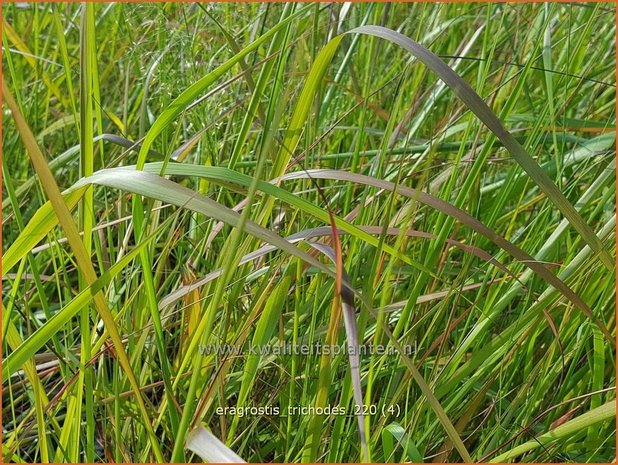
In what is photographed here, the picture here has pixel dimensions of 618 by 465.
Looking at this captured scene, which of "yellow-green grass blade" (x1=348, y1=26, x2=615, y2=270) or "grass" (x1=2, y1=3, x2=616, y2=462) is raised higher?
"yellow-green grass blade" (x1=348, y1=26, x2=615, y2=270)

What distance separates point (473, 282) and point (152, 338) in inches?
14.8

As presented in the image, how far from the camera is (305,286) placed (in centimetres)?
82

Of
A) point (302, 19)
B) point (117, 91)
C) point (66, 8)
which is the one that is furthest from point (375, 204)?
point (66, 8)

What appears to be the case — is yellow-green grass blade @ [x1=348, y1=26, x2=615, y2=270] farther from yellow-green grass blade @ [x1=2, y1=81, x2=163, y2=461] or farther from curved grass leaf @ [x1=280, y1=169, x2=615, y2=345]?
yellow-green grass blade @ [x1=2, y1=81, x2=163, y2=461]

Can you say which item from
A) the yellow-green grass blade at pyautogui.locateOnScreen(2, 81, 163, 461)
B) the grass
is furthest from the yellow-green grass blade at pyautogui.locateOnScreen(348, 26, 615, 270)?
the yellow-green grass blade at pyautogui.locateOnScreen(2, 81, 163, 461)

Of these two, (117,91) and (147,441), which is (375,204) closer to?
(147,441)

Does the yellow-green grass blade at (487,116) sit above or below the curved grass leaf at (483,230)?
above

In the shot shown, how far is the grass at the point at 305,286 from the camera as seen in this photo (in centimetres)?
55

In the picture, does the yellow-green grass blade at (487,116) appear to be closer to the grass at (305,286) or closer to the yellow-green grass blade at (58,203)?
the grass at (305,286)

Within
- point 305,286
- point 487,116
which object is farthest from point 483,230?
point 305,286

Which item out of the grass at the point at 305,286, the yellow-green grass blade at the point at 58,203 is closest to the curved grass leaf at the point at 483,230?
the grass at the point at 305,286

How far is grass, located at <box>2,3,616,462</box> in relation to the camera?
0.55m

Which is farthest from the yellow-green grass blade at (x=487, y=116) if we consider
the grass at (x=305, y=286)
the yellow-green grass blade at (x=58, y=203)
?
the yellow-green grass blade at (x=58, y=203)

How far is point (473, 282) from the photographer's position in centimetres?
86
